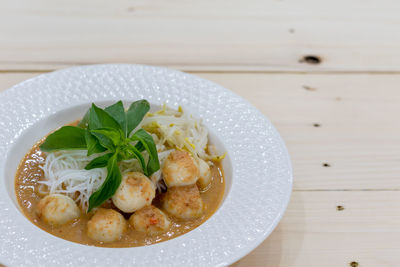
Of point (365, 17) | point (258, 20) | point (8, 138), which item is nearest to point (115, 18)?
point (258, 20)

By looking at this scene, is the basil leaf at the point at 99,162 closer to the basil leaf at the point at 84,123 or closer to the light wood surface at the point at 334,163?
the basil leaf at the point at 84,123

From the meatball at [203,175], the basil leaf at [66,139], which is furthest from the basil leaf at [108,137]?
the meatball at [203,175]

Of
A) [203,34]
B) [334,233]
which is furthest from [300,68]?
[334,233]

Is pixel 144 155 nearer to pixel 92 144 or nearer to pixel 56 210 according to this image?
pixel 92 144

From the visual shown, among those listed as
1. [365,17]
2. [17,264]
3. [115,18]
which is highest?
[365,17]

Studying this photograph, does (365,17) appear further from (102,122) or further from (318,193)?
(102,122)

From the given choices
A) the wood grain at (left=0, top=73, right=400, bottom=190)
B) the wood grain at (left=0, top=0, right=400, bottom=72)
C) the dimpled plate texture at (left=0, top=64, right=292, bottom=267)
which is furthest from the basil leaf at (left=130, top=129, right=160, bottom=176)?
the wood grain at (left=0, top=0, right=400, bottom=72)
